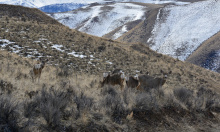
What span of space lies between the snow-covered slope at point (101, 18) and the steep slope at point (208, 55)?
41660 millimetres

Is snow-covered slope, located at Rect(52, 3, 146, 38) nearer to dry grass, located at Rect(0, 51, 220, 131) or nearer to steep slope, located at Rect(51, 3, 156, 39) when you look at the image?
steep slope, located at Rect(51, 3, 156, 39)

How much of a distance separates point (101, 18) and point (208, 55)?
71708 mm

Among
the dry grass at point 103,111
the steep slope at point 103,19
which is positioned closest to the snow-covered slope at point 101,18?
the steep slope at point 103,19

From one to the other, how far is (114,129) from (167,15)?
73.4m

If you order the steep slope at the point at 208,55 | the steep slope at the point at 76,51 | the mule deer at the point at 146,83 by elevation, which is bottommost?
the steep slope at the point at 208,55

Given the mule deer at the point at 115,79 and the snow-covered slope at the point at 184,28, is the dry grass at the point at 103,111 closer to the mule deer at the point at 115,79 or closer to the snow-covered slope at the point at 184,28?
the mule deer at the point at 115,79

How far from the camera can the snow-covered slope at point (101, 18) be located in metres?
97.4

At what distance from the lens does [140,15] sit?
112 meters

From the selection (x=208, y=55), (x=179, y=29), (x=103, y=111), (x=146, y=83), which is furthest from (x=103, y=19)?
(x=103, y=111)

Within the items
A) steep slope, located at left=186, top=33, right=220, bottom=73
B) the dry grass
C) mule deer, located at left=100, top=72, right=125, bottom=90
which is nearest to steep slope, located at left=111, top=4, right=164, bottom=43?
steep slope, located at left=186, top=33, right=220, bottom=73

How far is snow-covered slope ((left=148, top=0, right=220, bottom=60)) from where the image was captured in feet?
177

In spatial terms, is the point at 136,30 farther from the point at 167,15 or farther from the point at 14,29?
the point at 14,29

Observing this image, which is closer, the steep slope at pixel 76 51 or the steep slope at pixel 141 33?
the steep slope at pixel 76 51

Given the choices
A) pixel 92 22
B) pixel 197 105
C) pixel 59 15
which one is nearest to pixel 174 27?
pixel 92 22
